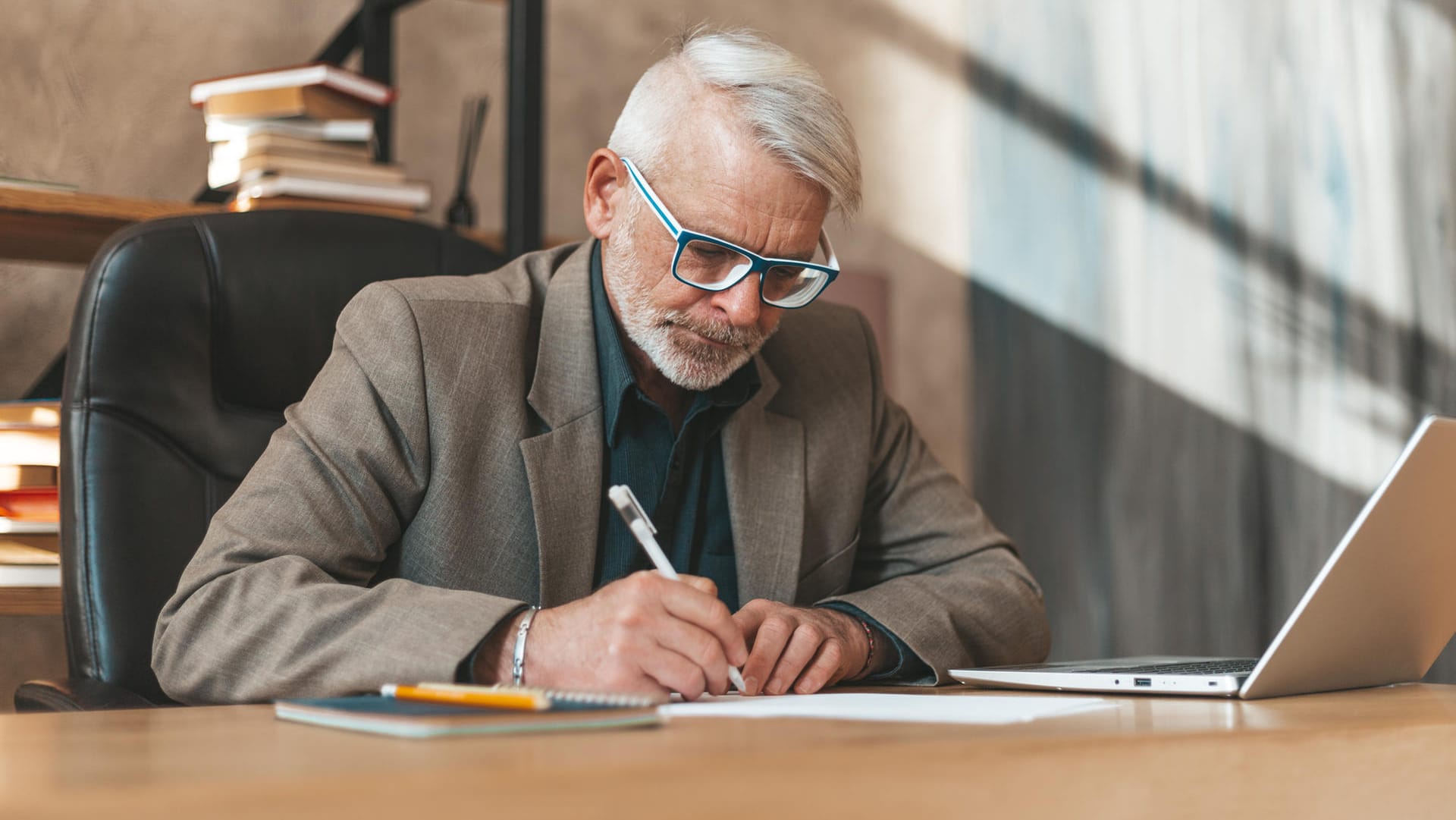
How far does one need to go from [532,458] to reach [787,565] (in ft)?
1.05

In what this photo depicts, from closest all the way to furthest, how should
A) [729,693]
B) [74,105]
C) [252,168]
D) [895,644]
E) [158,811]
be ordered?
[158,811] → [729,693] → [895,644] → [252,168] → [74,105]

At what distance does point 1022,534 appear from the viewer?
3.11 metres

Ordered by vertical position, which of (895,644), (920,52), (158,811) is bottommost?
(895,644)

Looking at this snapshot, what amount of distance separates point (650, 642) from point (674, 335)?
558mm

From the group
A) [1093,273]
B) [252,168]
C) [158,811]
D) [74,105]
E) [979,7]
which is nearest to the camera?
[158,811]

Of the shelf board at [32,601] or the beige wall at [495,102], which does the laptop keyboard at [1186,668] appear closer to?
the beige wall at [495,102]

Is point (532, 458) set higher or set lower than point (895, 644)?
higher

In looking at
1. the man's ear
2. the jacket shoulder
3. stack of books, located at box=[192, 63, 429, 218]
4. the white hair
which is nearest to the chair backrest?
the jacket shoulder

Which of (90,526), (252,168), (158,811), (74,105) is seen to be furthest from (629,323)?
(74,105)

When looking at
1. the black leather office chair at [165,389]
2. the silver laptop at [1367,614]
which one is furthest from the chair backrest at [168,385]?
the silver laptop at [1367,614]

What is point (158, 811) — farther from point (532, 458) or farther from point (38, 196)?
point (38, 196)

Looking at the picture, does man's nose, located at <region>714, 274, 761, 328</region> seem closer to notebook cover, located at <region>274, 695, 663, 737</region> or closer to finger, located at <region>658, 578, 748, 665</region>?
finger, located at <region>658, 578, 748, 665</region>

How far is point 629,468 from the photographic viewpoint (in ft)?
4.88

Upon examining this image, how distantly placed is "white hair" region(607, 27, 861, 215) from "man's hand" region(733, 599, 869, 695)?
49 centimetres
